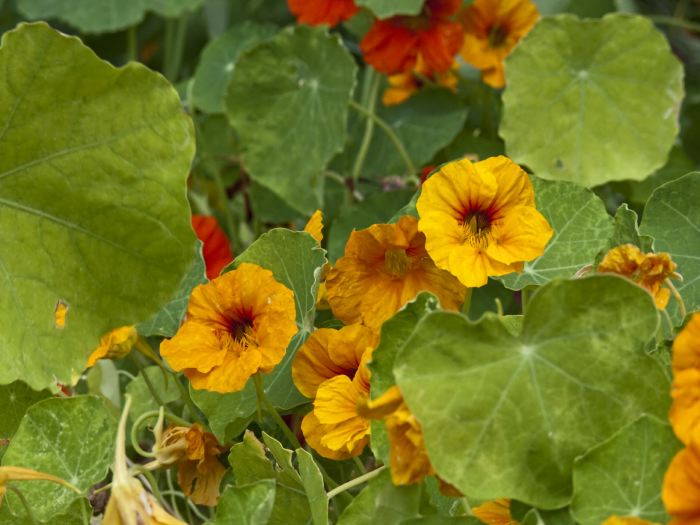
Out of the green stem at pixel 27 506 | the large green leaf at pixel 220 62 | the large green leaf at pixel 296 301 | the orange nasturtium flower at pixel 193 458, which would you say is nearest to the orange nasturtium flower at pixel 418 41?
the large green leaf at pixel 220 62

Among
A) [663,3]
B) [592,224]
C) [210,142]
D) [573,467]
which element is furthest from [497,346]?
[663,3]

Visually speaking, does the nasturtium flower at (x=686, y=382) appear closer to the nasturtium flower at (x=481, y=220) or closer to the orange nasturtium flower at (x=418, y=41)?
the nasturtium flower at (x=481, y=220)

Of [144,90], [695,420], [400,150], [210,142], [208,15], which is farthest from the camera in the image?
[208,15]

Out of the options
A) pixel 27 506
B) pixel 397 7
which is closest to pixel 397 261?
pixel 27 506

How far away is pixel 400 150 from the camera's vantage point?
4.57ft

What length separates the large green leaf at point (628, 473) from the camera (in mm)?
633

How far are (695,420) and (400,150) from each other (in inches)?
33.1

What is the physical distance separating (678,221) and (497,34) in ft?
1.96

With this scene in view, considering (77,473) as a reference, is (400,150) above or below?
below

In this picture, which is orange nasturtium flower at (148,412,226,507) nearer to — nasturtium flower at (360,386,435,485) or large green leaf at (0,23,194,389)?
large green leaf at (0,23,194,389)

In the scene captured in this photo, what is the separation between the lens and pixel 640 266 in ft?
2.31

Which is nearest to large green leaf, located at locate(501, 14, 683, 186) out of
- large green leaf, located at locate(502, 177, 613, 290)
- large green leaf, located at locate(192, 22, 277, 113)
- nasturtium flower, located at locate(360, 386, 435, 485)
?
large green leaf, located at locate(502, 177, 613, 290)

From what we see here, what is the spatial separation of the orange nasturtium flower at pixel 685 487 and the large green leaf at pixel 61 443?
0.44 meters

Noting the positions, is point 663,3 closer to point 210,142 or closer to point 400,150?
point 400,150
